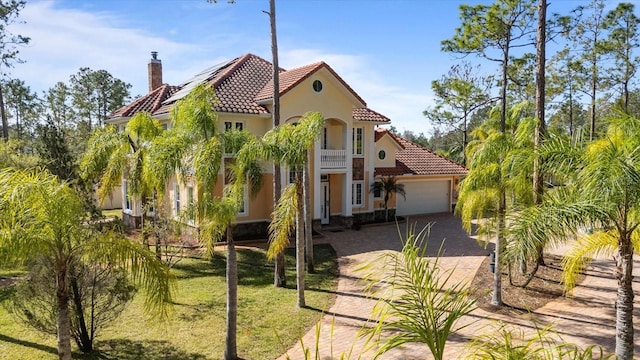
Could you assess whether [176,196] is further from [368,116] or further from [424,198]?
[424,198]

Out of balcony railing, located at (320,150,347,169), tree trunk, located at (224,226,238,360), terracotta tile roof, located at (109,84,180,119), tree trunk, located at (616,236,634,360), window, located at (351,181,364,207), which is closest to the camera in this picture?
tree trunk, located at (616,236,634,360)

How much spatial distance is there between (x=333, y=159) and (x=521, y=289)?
11661 millimetres

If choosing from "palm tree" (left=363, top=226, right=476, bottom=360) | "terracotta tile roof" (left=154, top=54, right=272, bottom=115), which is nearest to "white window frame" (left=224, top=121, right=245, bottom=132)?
"terracotta tile roof" (left=154, top=54, right=272, bottom=115)

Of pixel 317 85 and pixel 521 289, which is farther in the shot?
pixel 317 85

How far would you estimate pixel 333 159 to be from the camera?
900 inches

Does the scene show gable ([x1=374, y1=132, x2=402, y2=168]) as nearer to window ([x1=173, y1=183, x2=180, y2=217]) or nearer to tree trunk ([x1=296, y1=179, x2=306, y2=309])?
window ([x1=173, y1=183, x2=180, y2=217])

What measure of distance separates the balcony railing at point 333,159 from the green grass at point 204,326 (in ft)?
26.4

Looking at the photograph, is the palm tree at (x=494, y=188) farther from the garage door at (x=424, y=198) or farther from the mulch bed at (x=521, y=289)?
the garage door at (x=424, y=198)

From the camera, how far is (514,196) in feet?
39.5

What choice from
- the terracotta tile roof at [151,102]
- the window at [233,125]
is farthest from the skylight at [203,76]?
the window at [233,125]

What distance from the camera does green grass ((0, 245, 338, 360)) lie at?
382 inches

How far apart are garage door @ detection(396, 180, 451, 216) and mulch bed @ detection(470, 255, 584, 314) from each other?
12.0m

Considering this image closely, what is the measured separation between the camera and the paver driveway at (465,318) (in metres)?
9.72

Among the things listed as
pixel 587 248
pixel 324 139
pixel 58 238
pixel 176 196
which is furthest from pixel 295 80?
pixel 58 238
